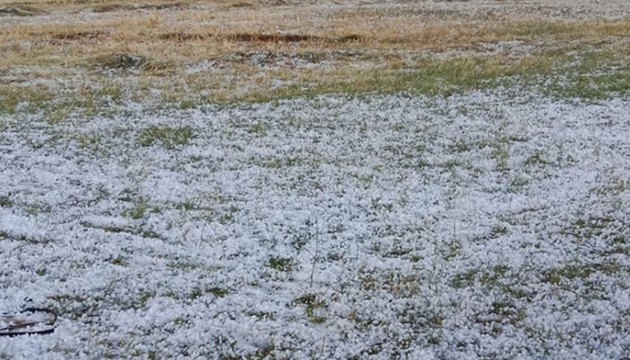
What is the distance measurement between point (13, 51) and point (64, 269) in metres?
18.0

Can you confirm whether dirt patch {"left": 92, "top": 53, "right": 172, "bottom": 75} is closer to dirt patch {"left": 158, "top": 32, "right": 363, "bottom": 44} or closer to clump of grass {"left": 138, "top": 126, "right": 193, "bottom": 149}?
dirt patch {"left": 158, "top": 32, "right": 363, "bottom": 44}

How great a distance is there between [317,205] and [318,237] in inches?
47.5

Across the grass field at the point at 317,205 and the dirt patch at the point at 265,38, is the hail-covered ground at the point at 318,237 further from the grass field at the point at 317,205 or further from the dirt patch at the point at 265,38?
the dirt patch at the point at 265,38

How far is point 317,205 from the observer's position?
394 inches

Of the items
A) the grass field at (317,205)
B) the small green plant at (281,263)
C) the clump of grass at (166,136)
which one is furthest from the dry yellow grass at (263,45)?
the small green plant at (281,263)

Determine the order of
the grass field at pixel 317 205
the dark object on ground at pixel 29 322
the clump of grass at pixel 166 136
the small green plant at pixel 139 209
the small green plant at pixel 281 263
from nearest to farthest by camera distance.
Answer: the dark object on ground at pixel 29 322 → the grass field at pixel 317 205 → the small green plant at pixel 281 263 → the small green plant at pixel 139 209 → the clump of grass at pixel 166 136

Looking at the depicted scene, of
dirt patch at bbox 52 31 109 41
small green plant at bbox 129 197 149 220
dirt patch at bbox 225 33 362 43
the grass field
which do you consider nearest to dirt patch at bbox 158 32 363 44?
dirt patch at bbox 225 33 362 43

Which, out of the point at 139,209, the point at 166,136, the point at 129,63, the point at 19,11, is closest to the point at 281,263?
the point at 139,209

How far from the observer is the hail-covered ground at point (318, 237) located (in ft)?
21.7

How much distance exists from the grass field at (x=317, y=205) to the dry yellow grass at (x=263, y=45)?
23 cm

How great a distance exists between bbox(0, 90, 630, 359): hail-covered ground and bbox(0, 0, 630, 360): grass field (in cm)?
3

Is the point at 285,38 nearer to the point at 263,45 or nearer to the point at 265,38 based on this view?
the point at 265,38

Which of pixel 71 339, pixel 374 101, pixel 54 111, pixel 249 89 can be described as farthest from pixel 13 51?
pixel 71 339

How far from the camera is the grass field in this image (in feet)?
22.1
